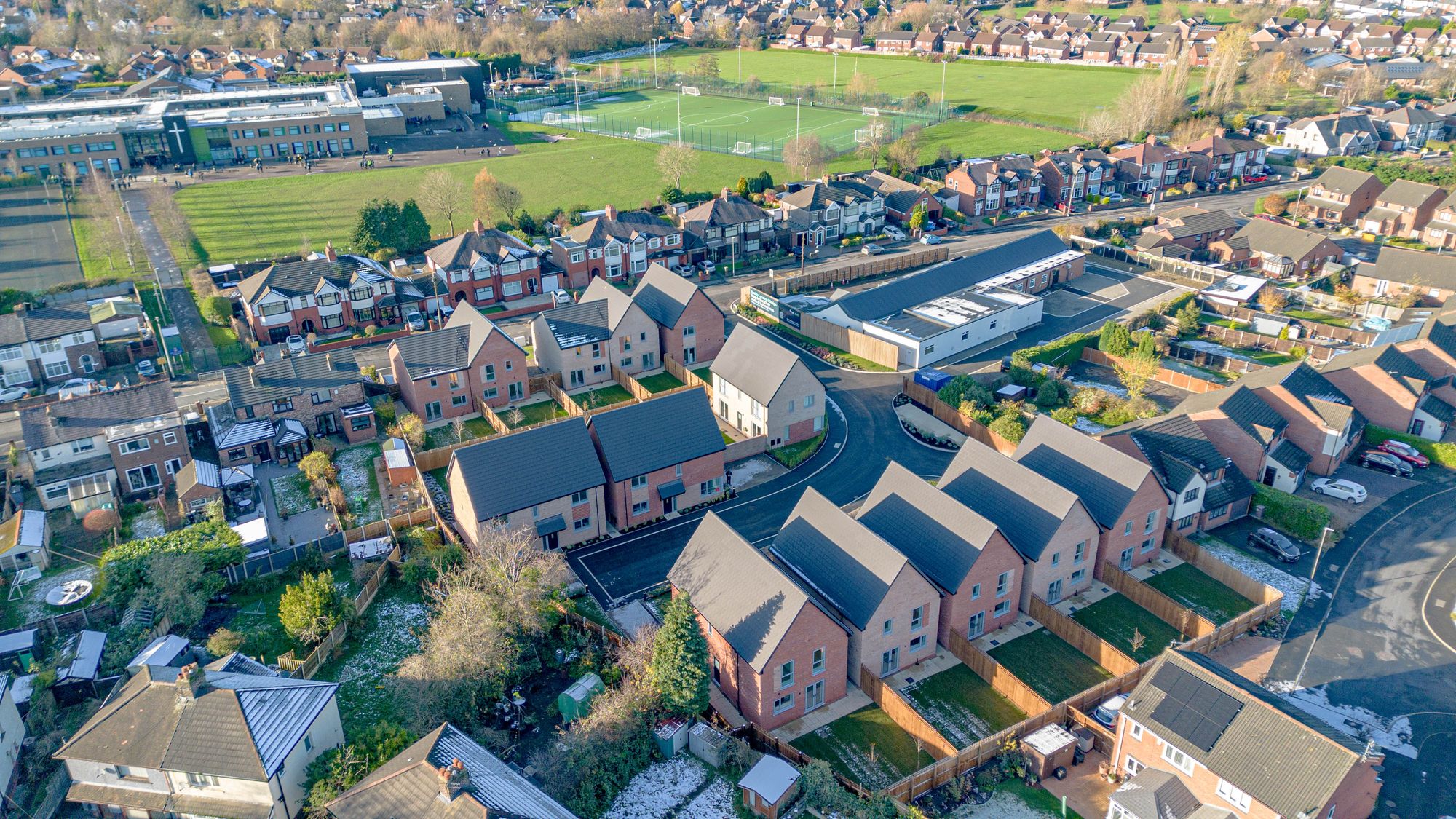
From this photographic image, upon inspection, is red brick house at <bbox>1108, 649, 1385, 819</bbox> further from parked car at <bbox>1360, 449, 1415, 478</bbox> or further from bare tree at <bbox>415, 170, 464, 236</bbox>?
bare tree at <bbox>415, 170, 464, 236</bbox>

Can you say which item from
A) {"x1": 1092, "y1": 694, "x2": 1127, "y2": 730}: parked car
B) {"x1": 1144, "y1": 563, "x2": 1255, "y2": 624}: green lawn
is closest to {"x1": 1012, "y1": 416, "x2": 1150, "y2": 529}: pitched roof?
{"x1": 1144, "y1": 563, "x2": 1255, "y2": 624}: green lawn

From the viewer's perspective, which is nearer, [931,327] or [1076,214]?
[931,327]

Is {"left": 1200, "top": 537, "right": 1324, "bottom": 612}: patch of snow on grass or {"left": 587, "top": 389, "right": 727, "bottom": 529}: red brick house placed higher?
{"left": 587, "top": 389, "right": 727, "bottom": 529}: red brick house

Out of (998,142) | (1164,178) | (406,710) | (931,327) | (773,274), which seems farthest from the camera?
(998,142)

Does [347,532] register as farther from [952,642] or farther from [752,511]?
[952,642]

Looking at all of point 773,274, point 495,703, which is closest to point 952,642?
point 495,703

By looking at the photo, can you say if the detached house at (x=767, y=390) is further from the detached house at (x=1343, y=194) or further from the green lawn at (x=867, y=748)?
the detached house at (x=1343, y=194)

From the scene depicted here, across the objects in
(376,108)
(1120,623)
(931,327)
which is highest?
(376,108)
